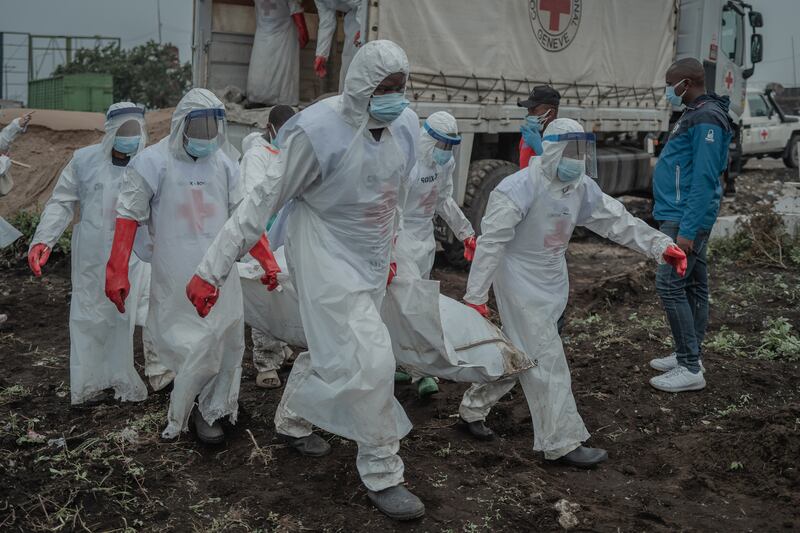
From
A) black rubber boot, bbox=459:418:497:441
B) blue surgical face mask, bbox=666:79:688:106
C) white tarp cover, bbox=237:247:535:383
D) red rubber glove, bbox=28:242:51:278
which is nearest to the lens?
white tarp cover, bbox=237:247:535:383

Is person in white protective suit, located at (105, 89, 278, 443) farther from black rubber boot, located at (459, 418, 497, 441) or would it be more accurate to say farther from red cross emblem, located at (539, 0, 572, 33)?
red cross emblem, located at (539, 0, 572, 33)

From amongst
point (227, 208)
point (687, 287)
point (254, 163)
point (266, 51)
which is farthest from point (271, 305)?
point (266, 51)

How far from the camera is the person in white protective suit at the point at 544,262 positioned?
424 centimetres

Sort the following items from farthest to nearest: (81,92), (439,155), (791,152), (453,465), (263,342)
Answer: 1. (791,152)
2. (81,92)
3. (439,155)
4. (263,342)
5. (453,465)

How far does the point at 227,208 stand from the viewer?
451 centimetres

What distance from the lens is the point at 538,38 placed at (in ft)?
31.2

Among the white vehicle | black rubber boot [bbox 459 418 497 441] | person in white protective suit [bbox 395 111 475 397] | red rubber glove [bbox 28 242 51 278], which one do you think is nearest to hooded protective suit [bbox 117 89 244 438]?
red rubber glove [bbox 28 242 51 278]

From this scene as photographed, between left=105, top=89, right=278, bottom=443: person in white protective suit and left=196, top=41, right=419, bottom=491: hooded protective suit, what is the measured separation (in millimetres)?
743

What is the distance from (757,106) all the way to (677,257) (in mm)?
17427

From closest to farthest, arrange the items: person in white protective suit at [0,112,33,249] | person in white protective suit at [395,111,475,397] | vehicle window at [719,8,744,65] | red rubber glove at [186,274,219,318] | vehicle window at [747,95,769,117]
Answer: red rubber glove at [186,274,219,318] → person in white protective suit at [395,111,475,397] → person in white protective suit at [0,112,33,249] → vehicle window at [719,8,744,65] → vehicle window at [747,95,769,117]

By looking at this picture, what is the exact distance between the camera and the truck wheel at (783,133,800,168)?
66.9 feet

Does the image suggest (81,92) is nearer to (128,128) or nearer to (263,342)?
(128,128)

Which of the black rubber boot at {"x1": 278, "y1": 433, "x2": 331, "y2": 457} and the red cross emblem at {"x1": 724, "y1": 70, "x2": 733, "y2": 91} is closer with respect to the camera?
the black rubber boot at {"x1": 278, "y1": 433, "x2": 331, "y2": 457}

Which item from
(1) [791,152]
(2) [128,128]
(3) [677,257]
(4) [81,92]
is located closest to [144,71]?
(4) [81,92]
